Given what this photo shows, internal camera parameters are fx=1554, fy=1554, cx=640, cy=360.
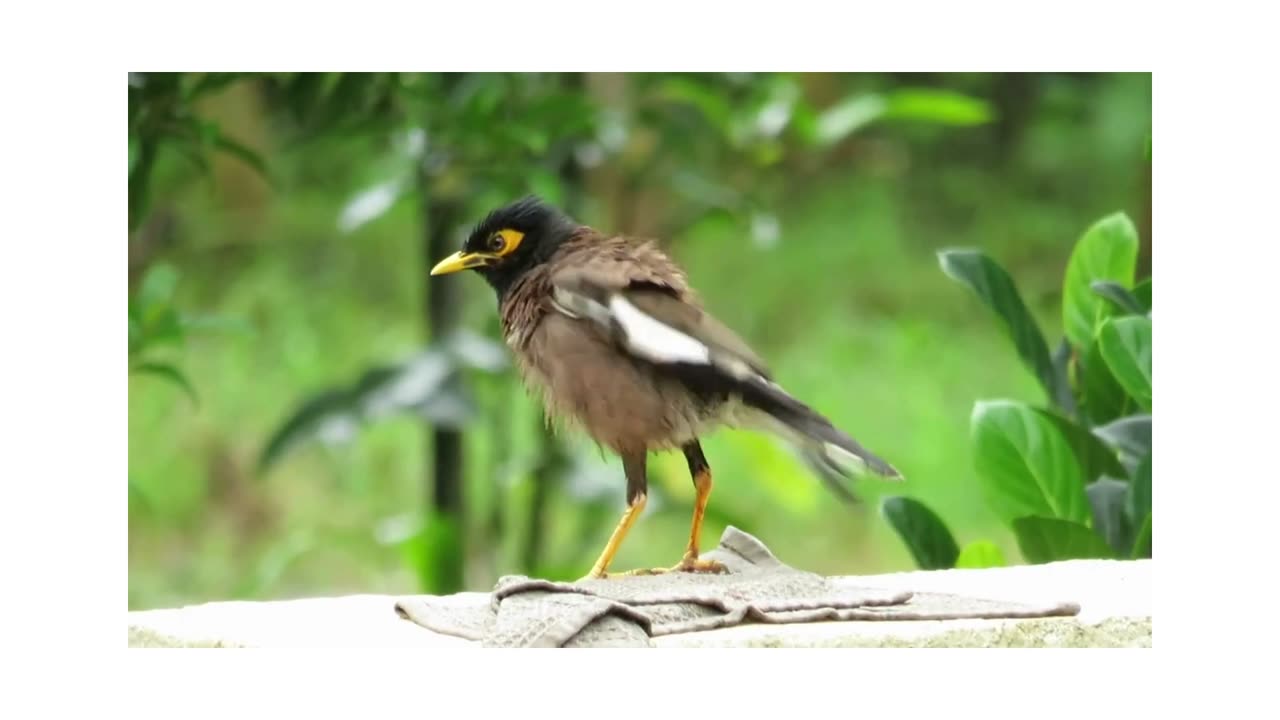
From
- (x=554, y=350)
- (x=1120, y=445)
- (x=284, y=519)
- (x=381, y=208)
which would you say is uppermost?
(x=381, y=208)

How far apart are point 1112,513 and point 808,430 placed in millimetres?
800

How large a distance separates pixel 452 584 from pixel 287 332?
2.23 m

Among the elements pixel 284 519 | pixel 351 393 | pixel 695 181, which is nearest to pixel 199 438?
pixel 284 519

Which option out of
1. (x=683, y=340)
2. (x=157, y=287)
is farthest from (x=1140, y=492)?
(x=157, y=287)

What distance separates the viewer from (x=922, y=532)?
9.07 feet

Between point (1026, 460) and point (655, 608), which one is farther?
point (1026, 460)

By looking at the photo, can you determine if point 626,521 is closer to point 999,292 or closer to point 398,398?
point 999,292

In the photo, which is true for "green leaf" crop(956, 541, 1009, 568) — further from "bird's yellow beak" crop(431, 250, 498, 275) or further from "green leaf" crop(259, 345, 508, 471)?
"green leaf" crop(259, 345, 508, 471)

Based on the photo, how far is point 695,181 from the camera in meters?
3.55

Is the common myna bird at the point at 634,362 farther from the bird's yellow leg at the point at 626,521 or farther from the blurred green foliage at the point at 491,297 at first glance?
the blurred green foliage at the point at 491,297

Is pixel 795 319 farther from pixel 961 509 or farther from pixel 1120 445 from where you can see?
pixel 1120 445

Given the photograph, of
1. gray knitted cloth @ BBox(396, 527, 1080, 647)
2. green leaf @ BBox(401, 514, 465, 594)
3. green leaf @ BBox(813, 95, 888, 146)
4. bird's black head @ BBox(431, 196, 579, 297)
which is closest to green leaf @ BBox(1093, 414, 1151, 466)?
gray knitted cloth @ BBox(396, 527, 1080, 647)

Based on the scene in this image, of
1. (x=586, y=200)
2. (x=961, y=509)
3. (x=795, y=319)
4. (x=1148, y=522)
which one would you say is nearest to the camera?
(x=1148, y=522)

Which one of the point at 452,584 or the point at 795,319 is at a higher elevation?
the point at 795,319
